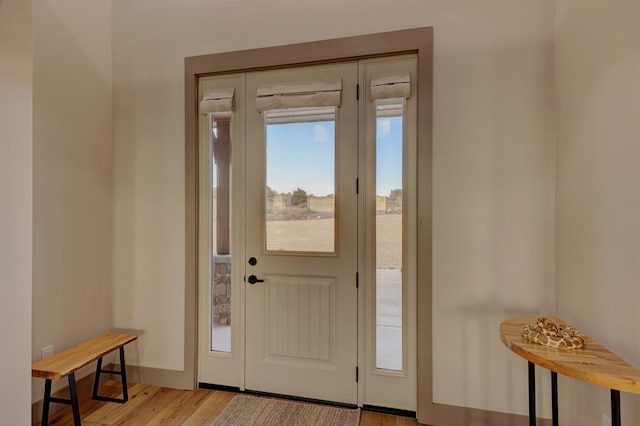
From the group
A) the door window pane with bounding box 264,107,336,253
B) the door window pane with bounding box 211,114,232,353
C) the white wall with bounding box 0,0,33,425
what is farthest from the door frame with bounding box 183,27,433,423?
the white wall with bounding box 0,0,33,425

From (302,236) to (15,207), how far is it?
1584 millimetres

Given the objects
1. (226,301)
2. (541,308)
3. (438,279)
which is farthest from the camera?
(226,301)

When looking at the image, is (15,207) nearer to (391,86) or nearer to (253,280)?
(253,280)

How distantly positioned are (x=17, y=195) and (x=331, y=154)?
1.75 meters

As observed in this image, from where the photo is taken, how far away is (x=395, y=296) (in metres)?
2.27

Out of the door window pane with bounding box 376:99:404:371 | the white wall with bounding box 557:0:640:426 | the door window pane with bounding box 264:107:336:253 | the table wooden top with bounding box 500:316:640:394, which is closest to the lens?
the table wooden top with bounding box 500:316:640:394

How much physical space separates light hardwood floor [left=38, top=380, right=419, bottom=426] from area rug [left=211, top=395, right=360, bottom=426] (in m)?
0.08

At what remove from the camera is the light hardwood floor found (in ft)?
7.09

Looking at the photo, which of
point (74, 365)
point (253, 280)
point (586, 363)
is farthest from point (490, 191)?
point (74, 365)

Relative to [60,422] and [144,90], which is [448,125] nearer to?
[144,90]

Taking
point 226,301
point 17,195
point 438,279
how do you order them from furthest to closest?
1. point 226,301
2. point 438,279
3. point 17,195

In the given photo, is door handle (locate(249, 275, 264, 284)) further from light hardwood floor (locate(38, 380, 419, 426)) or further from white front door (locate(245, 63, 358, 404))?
light hardwood floor (locate(38, 380, 419, 426))

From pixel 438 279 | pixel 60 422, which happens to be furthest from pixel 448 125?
pixel 60 422

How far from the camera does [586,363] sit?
1177 millimetres
